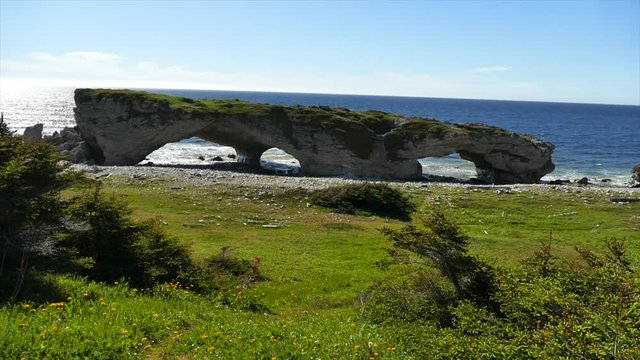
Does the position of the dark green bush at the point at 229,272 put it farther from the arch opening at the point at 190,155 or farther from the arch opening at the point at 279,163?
the arch opening at the point at 190,155

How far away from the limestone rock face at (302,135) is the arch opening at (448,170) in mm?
3554

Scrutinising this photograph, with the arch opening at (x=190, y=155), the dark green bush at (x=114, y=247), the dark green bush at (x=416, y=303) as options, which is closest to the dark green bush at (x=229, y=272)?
the dark green bush at (x=114, y=247)

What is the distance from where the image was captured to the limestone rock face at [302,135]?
2226 inches

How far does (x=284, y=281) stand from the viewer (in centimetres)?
1947

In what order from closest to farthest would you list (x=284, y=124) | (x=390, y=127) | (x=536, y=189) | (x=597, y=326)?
1. (x=597, y=326)
2. (x=536, y=189)
3. (x=284, y=124)
4. (x=390, y=127)

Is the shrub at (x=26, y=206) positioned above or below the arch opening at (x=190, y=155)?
above

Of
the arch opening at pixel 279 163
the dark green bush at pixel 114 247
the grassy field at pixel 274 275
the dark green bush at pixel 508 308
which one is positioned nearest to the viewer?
the dark green bush at pixel 508 308

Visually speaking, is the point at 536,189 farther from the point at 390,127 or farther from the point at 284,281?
the point at 284,281

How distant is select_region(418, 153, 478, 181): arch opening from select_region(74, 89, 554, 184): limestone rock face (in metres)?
3.55

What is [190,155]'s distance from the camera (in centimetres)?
7200

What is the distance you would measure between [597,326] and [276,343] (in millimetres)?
5879

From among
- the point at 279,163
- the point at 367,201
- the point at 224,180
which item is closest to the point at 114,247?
the point at 367,201

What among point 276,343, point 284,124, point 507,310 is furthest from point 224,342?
point 284,124

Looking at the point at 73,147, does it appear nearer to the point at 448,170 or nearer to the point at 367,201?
the point at 367,201
